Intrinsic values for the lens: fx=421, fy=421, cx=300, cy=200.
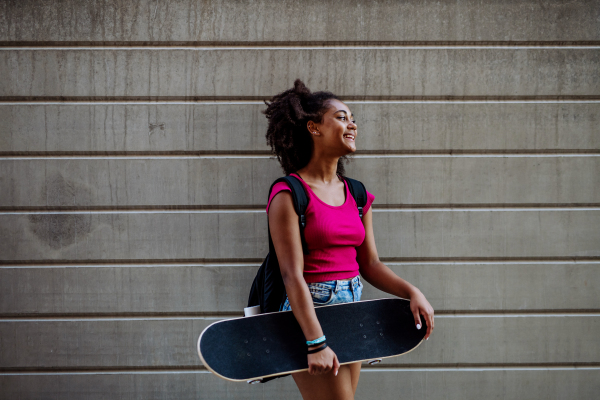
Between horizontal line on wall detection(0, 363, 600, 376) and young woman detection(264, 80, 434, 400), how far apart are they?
1.28 metres

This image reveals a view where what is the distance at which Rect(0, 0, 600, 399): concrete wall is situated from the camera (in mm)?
3164

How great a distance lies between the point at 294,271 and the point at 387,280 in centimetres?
59

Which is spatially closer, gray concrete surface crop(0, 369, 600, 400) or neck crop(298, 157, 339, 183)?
neck crop(298, 157, 339, 183)

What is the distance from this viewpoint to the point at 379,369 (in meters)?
3.20

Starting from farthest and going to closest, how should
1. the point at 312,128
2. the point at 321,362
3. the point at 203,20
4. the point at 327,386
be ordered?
the point at 203,20 < the point at 312,128 < the point at 327,386 < the point at 321,362

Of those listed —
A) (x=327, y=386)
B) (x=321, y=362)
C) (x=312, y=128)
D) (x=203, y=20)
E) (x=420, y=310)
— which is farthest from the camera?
(x=203, y=20)

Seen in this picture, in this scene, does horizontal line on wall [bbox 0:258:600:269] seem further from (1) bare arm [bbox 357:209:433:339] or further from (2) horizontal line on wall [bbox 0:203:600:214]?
(1) bare arm [bbox 357:209:433:339]

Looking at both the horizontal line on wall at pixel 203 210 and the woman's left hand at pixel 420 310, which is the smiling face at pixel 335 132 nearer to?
the woman's left hand at pixel 420 310

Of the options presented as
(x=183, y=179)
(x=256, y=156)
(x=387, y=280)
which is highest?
(x=256, y=156)

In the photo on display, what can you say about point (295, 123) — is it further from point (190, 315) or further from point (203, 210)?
point (190, 315)

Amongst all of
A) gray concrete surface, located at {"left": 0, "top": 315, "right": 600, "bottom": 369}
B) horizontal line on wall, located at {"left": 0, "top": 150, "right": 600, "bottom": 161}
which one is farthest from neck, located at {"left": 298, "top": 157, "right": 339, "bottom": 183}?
gray concrete surface, located at {"left": 0, "top": 315, "right": 600, "bottom": 369}

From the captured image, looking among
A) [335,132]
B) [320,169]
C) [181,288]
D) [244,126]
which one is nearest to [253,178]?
[244,126]

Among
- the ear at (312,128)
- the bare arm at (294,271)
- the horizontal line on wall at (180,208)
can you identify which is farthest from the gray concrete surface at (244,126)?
the bare arm at (294,271)

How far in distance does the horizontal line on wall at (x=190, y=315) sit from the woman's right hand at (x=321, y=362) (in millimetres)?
1467
